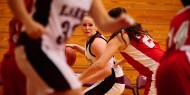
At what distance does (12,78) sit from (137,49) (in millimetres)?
1211

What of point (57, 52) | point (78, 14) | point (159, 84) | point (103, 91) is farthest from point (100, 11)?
point (103, 91)

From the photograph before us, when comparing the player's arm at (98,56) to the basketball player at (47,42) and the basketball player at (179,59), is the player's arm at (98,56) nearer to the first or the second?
the basketball player at (179,59)

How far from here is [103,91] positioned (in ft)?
8.71

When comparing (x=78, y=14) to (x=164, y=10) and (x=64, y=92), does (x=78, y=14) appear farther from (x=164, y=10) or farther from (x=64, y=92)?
→ (x=164, y=10)

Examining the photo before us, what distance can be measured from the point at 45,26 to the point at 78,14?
0.45 ft

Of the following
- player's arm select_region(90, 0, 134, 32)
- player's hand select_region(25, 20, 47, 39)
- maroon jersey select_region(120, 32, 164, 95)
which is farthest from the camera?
maroon jersey select_region(120, 32, 164, 95)

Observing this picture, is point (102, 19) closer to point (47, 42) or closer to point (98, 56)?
point (47, 42)

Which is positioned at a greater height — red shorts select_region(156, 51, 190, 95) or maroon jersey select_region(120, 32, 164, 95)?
red shorts select_region(156, 51, 190, 95)

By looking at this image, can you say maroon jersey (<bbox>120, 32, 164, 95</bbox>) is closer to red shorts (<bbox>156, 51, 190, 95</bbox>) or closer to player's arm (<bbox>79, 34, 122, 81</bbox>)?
player's arm (<bbox>79, 34, 122, 81</bbox>)

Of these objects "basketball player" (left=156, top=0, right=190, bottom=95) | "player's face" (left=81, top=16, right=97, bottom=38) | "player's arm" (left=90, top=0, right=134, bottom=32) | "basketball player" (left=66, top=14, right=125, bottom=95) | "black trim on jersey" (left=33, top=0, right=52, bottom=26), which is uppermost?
"black trim on jersey" (left=33, top=0, right=52, bottom=26)

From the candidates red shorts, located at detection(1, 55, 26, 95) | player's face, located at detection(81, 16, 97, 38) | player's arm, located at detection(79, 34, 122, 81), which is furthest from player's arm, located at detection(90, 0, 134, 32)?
player's face, located at detection(81, 16, 97, 38)

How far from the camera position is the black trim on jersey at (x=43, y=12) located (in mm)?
1193

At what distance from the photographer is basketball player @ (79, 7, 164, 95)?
2.32 m

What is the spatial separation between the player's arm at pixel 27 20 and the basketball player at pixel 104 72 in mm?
1403
